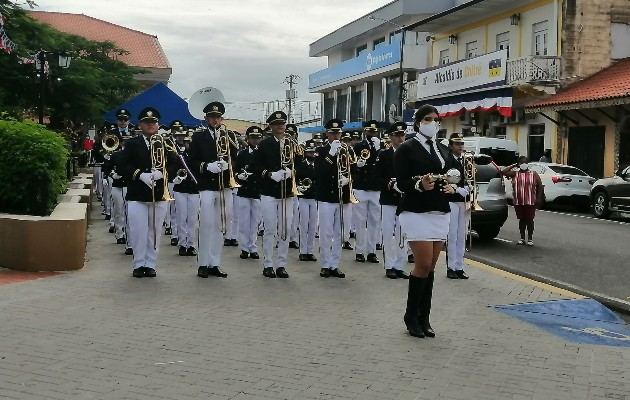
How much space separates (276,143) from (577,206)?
1659 centimetres

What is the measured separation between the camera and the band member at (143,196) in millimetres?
9547

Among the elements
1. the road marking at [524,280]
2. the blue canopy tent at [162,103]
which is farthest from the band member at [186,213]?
A: the blue canopy tent at [162,103]

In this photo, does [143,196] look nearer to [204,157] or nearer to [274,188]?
[204,157]

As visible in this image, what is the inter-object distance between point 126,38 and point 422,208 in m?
55.9

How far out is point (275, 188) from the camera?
9898 mm

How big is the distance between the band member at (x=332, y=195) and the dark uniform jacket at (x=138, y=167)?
6.96 ft

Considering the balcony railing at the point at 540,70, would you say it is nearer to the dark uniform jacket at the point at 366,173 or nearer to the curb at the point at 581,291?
the curb at the point at 581,291

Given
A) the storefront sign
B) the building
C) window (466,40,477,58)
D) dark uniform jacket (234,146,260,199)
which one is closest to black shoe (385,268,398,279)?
dark uniform jacket (234,146,260,199)

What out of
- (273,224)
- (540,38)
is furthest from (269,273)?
(540,38)

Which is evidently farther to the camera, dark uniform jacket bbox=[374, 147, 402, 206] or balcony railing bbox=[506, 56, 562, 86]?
balcony railing bbox=[506, 56, 562, 86]

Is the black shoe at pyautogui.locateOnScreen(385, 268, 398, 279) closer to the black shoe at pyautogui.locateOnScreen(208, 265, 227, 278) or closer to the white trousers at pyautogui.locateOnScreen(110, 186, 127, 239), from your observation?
the black shoe at pyautogui.locateOnScreen(208, 265, 227, 278)

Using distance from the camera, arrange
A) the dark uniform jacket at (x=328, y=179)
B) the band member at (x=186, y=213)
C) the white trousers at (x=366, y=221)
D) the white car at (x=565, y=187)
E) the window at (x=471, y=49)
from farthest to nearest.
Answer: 1. the window at (x=471, y=49)
2. the white car at (x=565, y=187)
3. the band member at (x=186, y=213)
4. the white trousers at (x=366, y=221)
5. the dark uniform jacket at (x=328, y=179)

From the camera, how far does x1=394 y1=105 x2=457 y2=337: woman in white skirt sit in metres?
6.82

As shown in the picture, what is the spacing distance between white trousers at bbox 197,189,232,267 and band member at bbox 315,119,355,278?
1355mm
